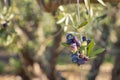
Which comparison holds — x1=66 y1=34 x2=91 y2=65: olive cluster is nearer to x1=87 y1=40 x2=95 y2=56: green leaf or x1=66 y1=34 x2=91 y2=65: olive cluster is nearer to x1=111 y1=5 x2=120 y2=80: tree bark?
x1=87 y1=40 x2=95 y2=56: green leaf

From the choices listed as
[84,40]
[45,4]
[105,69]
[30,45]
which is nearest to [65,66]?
[105,69]

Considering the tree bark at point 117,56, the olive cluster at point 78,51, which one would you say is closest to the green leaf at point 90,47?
the olive cluster at point 78,51

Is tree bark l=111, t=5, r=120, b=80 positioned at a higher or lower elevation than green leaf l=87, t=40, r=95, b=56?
lower

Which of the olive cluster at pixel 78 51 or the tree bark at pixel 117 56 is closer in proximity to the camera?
the olive cluster at pixel 78 51

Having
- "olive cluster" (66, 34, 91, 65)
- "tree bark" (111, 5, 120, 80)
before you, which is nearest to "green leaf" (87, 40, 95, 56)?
"olive cluster" (66, 34, 91, 65)

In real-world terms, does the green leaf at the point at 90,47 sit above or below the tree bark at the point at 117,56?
above

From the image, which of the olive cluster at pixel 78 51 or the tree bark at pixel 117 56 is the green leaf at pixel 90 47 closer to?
the olive cluster at pixel 78 51

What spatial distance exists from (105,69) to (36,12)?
600 cm

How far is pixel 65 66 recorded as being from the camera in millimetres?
10273

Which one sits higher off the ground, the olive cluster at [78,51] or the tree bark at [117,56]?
the olive cluster at [78,51]

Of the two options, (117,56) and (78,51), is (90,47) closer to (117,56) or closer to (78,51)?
(78,51)

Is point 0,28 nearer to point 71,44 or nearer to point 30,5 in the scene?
point 71,44

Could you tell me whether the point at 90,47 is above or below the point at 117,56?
above

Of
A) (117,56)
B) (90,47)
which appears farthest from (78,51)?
(117,56)
